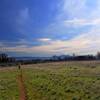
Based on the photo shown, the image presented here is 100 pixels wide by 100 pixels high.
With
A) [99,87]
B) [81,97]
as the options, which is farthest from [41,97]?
[99,87]

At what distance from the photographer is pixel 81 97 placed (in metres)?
26.8

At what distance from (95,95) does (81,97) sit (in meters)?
1.28

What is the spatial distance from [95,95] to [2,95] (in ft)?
31.9

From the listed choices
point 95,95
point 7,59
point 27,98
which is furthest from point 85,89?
point 7,59

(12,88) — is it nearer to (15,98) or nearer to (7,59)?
(15,98)

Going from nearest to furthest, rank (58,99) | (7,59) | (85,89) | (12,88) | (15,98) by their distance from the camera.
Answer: (58,99) < (15,98) < (85,89) < (12,88) < (7,59)

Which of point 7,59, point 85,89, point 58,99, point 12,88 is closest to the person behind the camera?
point 58,99

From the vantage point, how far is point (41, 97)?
90.6 feet

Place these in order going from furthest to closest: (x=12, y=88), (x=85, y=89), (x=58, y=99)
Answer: (x=12, y=88) < (x=85, y=89) < (x=58, y=99)

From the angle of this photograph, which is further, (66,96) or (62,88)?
(62,88)

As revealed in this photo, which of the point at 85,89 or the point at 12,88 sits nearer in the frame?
the point at 85,89

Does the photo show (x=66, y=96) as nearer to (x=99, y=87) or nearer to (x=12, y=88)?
(x=99, y=87)

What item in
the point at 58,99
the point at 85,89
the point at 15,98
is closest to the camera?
the point at 58,99

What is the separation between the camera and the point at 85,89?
30219mm
